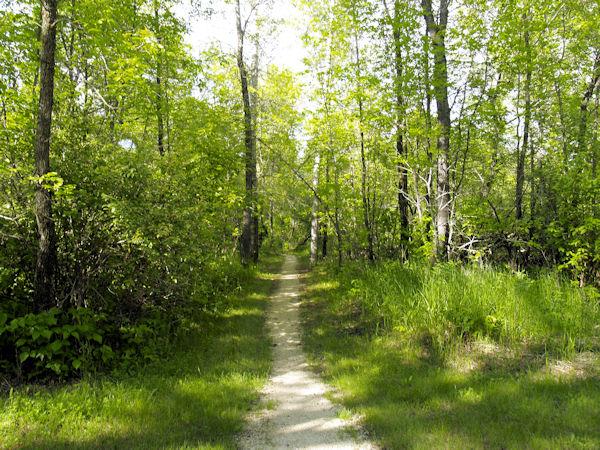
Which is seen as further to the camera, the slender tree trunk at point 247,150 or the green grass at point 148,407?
the slender tree trunk at point 247,150

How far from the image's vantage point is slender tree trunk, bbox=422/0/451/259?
9.39m

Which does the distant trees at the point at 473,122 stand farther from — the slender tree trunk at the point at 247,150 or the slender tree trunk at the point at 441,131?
the slender tree trunk at the point at 247,150

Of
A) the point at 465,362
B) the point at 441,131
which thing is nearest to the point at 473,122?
the point at 441,131

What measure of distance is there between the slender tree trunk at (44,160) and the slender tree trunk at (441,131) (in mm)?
7945

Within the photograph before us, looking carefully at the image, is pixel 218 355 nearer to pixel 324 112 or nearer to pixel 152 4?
pixel 324 112

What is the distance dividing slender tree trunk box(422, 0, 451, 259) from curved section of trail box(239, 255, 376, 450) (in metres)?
4.85

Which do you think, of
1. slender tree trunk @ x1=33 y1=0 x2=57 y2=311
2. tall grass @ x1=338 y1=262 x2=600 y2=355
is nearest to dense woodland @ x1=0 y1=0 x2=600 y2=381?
slender tree trunk @ x1=33 y1=0 x2=57 y2=311

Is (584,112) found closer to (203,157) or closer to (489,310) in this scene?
(489,310)

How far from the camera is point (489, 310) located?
670cm

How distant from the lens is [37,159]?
5.52 meters

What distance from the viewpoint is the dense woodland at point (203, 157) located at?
5.90 metres

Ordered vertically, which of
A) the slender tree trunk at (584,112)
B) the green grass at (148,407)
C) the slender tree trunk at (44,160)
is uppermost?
the slender tree trunk at (584,112)

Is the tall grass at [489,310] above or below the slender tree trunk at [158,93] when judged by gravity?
below

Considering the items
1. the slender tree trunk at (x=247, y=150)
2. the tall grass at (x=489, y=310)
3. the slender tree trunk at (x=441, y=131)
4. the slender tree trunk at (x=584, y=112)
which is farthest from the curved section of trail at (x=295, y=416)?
the slender tree trunk at (x=584, y=112)
